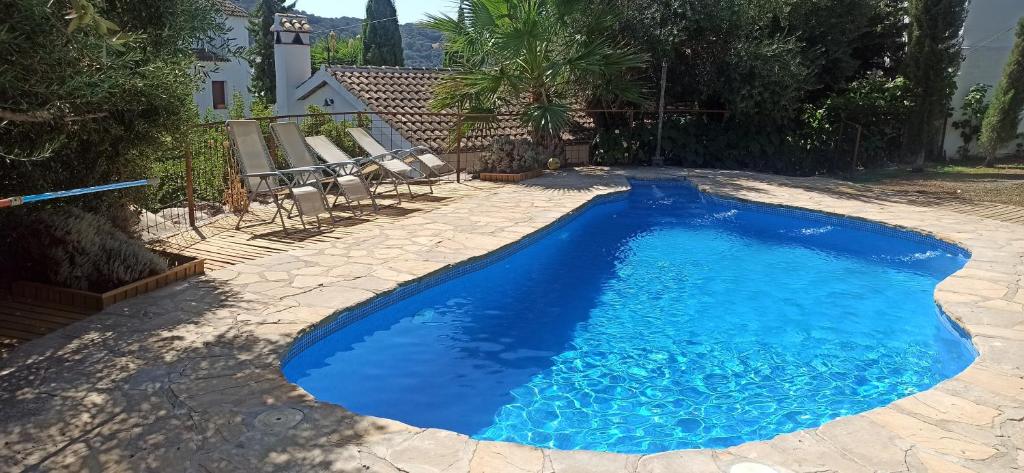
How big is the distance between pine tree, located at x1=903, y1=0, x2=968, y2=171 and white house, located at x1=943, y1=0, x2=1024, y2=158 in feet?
8.33

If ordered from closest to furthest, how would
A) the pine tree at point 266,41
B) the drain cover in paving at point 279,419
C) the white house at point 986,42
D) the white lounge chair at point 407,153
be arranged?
the drain cover in paving at point 279,419 < the white lounge chair at point 407,153 < the white house at point 986,42 < the pine tree at point 266,41

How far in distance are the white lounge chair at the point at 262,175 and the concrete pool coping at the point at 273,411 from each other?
1637 millimetres

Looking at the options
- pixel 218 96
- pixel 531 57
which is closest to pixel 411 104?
pixel 531 57

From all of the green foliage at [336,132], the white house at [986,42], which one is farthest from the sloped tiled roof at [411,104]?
the white house at [986,42]

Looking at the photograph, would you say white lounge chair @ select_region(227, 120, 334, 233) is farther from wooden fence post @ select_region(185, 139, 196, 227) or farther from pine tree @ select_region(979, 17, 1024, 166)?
pine tree @ select_region(979, 17, 1024, 166)

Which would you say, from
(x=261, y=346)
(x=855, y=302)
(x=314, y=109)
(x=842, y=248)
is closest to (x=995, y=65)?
(x=842, y=248)

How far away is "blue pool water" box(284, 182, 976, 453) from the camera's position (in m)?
4.44

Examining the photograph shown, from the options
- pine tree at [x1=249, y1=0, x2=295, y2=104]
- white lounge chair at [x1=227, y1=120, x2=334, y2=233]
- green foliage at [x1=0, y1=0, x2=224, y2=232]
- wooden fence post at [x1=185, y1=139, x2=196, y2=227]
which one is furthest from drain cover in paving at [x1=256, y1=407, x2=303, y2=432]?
pine tree at [x1=249, y1=0, x2=295, y2=104]

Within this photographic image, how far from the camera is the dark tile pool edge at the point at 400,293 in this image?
4724 mm

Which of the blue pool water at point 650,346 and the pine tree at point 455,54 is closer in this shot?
the blue pool water at point 650,346

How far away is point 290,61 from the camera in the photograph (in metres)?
18.5

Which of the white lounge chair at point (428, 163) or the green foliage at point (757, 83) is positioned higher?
the green foliage at point (757, 83)

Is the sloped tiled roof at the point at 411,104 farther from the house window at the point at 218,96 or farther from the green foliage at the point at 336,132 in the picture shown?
the house window at the point at 218,96

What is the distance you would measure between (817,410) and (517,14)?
9.68 metres
